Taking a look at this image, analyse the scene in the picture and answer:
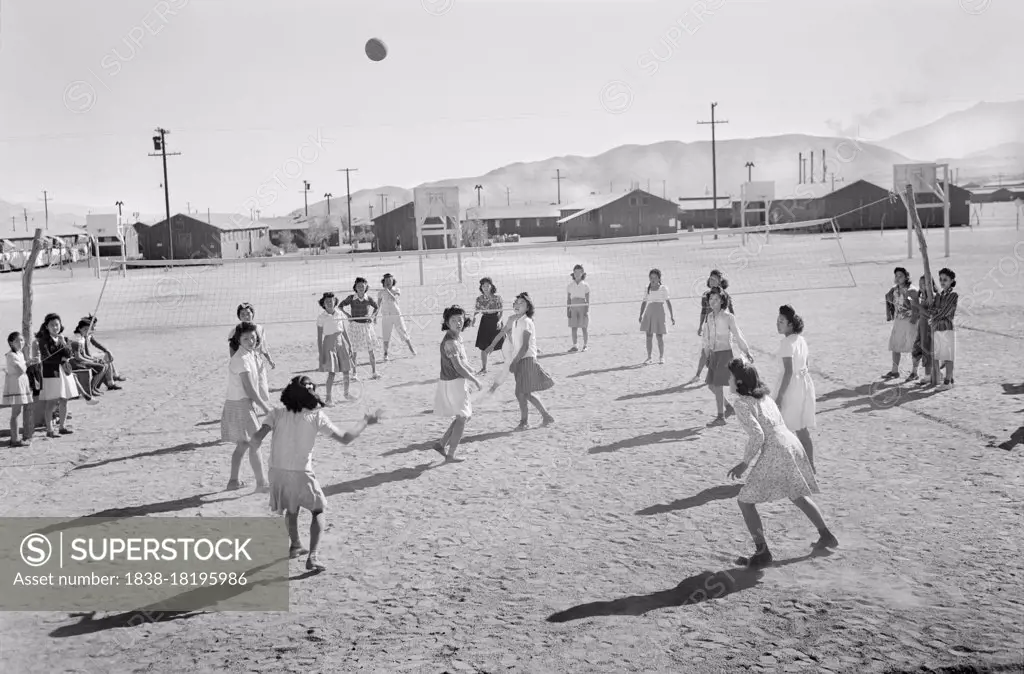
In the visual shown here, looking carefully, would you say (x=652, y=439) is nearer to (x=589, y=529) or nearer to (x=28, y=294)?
(x=589, y=529)

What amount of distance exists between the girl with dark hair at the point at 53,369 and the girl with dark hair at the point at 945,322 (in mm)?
11390

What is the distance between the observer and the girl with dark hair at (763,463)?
670 centimetres

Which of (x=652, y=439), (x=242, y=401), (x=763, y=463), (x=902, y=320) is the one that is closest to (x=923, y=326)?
(x=902, y=320)

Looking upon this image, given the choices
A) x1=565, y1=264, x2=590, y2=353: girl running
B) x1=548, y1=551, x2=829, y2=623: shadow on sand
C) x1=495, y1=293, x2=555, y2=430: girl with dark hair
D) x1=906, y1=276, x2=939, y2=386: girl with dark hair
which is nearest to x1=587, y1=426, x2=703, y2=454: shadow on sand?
x1=495, y1=293, x2=555, y2=430: girl with dark hair

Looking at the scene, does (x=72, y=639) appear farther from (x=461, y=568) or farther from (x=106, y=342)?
(x=106, y=342)

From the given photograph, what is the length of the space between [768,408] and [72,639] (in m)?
4.95

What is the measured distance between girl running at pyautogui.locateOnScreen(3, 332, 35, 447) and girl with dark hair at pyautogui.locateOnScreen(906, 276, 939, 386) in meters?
11.7

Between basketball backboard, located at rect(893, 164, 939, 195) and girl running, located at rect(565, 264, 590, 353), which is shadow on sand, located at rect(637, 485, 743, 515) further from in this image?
basketball backboard, located at rect(893, 164, 939, 195)

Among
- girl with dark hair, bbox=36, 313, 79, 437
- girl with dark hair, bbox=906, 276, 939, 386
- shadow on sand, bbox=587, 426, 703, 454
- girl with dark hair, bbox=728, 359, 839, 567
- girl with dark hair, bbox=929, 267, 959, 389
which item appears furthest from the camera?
girl with dark hair, bbox=906, 276, 939, 386

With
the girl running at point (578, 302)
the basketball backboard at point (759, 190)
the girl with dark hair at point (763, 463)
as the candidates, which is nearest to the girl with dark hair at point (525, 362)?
the girl with dark hair at point (763, 463)

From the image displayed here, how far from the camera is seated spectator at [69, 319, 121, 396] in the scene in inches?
551

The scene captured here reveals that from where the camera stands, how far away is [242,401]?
885 cm

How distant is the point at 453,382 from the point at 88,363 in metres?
7.15

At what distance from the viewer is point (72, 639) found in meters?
5.85
